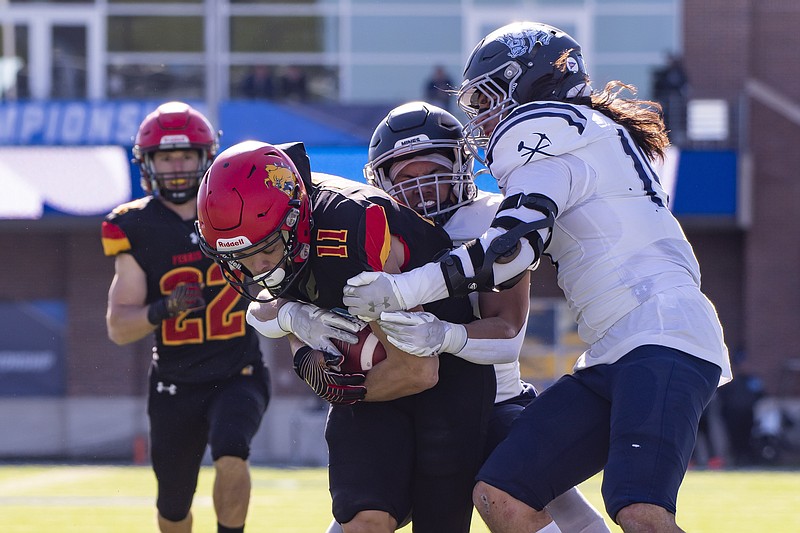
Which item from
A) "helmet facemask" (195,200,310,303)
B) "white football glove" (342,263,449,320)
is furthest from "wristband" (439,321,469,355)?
"helmet facemask" (195,200,310,303)

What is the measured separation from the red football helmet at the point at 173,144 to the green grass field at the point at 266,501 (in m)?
2.68

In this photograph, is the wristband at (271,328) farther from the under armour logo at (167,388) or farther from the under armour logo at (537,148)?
the under armour logo at (167,388)

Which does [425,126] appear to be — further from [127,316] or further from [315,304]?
[127,316]

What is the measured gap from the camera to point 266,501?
33.5 feet

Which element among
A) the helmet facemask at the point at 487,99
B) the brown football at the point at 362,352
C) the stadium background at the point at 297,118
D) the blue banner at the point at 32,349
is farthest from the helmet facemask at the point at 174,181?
the blue banner at the point at 32,349

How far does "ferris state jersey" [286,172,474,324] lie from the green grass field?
159 inches

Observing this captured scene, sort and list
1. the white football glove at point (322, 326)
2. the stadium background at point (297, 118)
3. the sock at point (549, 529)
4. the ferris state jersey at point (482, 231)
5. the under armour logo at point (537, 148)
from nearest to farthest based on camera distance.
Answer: the sock at point (549, 529), the under armour logo at point (537, 148), the white football glove at point (322, 326), the ferris state jersey at point (482, 231), the stadium background at point (297, 118)

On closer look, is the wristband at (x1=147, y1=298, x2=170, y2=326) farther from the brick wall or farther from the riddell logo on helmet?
the brick wall

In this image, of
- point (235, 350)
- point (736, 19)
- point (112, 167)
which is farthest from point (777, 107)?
point (235, 350)

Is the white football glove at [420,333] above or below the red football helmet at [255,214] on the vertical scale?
below

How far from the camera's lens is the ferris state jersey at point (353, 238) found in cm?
368

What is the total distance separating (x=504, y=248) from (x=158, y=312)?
2.52m

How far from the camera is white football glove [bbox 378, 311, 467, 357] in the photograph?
3646 mm

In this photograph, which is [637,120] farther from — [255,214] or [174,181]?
[174,181]
